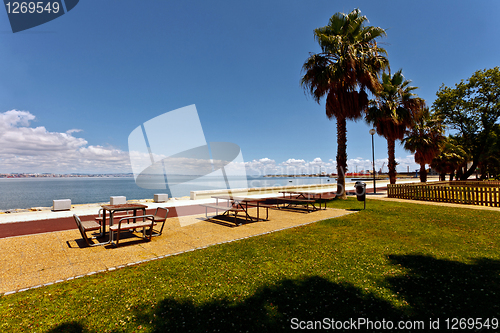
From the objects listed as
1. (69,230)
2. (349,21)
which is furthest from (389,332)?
(349,21)

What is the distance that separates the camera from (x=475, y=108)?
24859 mm

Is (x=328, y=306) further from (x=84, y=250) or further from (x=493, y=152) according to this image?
(x=493, y=152)

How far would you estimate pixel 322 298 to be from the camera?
3.00m

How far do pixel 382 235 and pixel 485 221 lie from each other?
4.60m

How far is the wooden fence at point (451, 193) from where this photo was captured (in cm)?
1146

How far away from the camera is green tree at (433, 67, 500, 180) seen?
78.6ft

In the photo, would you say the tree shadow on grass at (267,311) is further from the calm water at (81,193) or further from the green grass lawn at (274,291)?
the calm water at (81,193)

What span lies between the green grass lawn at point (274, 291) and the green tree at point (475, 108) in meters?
27.5

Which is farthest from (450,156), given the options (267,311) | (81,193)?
(81,193)

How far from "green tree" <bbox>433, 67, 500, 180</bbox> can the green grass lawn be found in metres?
27.5

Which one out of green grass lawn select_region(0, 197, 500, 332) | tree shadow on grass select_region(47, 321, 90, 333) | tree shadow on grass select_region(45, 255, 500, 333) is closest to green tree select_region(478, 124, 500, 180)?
green grass lawn select_region(0, 197, 500, 332)

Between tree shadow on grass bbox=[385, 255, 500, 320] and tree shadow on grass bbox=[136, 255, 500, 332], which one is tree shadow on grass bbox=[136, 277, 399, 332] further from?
tree shadow on grass bbox=[385, 255, 500, 320]

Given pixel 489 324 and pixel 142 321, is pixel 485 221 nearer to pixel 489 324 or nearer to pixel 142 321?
pixel 489 324

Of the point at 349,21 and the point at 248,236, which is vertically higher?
the point at 349,21
